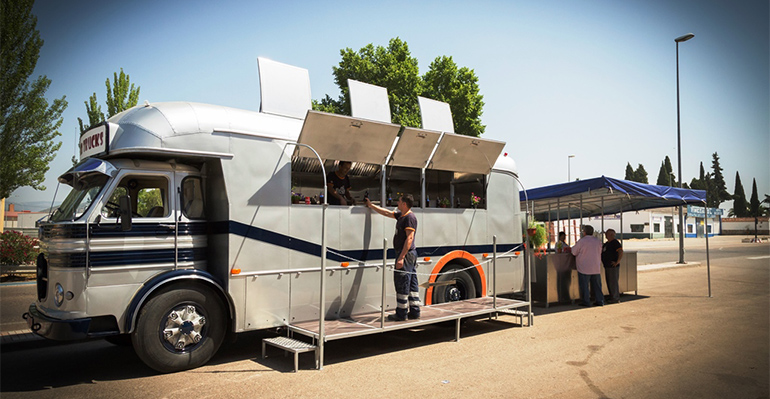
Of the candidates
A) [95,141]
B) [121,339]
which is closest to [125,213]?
[95,141]

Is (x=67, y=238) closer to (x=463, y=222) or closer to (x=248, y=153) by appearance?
(x=248, y=153)

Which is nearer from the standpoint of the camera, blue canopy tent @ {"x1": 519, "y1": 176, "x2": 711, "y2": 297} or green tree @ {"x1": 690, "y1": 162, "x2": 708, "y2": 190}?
blue canopy tent @ {"x1": 519, "y1": 176, "x2": 711, "y2": 297}

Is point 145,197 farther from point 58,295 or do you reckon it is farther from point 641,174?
point 641,174

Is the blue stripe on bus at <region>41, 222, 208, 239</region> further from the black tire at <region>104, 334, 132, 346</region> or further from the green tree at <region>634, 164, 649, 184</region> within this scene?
the green tree at <region>634, 164, 649, 184</region>

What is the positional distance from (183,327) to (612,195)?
11.6 meters

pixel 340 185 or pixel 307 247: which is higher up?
pixel 340 185

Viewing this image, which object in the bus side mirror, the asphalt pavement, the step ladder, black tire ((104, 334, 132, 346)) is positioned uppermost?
the bus side mirror

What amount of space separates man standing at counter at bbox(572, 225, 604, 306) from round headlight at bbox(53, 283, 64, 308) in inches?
395

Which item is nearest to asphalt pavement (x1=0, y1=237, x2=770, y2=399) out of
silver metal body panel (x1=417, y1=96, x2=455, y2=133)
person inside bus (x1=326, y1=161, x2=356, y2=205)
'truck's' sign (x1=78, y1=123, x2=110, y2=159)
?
person inside bus (x1=326, y1=161, x2=356, y2=205)

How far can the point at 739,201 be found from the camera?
4188 inches

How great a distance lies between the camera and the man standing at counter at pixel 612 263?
1282 cm

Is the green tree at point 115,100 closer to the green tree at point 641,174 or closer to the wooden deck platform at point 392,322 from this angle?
the wooden deck platform at point 392,322

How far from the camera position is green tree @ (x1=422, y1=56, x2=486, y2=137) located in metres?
29.0

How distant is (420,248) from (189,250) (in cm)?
372
